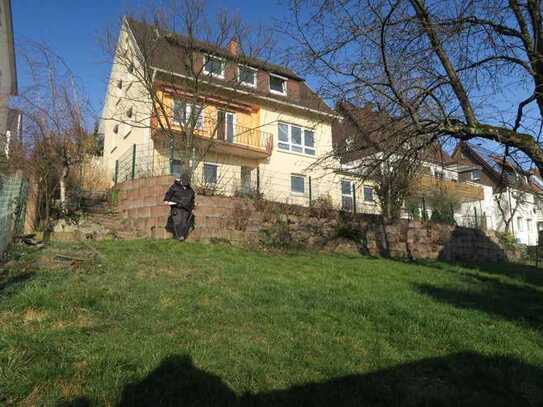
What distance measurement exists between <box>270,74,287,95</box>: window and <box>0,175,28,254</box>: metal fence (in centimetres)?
1711

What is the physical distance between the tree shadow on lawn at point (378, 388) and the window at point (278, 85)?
2118 cm

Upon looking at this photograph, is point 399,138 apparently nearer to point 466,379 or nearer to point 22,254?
point 466,379

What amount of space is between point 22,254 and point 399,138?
6401 mm

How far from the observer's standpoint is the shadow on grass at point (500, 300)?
19.9ft

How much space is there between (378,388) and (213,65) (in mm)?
12349

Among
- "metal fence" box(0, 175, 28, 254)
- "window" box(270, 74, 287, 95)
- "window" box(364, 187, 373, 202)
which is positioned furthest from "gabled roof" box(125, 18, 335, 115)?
"window" box(270, 74, 287, 95)

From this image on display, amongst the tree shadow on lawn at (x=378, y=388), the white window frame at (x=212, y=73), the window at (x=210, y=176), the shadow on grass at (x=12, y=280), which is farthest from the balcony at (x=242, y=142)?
the tree shadow on lawn at (x=378, y=388)

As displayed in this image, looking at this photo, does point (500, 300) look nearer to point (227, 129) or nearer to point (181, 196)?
point (181, 196)

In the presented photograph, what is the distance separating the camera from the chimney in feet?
45.6

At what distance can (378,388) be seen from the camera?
3.41 m

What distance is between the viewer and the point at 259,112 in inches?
876

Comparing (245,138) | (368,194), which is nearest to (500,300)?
(368,194)

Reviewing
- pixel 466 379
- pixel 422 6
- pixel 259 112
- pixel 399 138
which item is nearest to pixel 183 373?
pixel 466 379

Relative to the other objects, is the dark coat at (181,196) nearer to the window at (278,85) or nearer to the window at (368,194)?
the window at (368,194)
